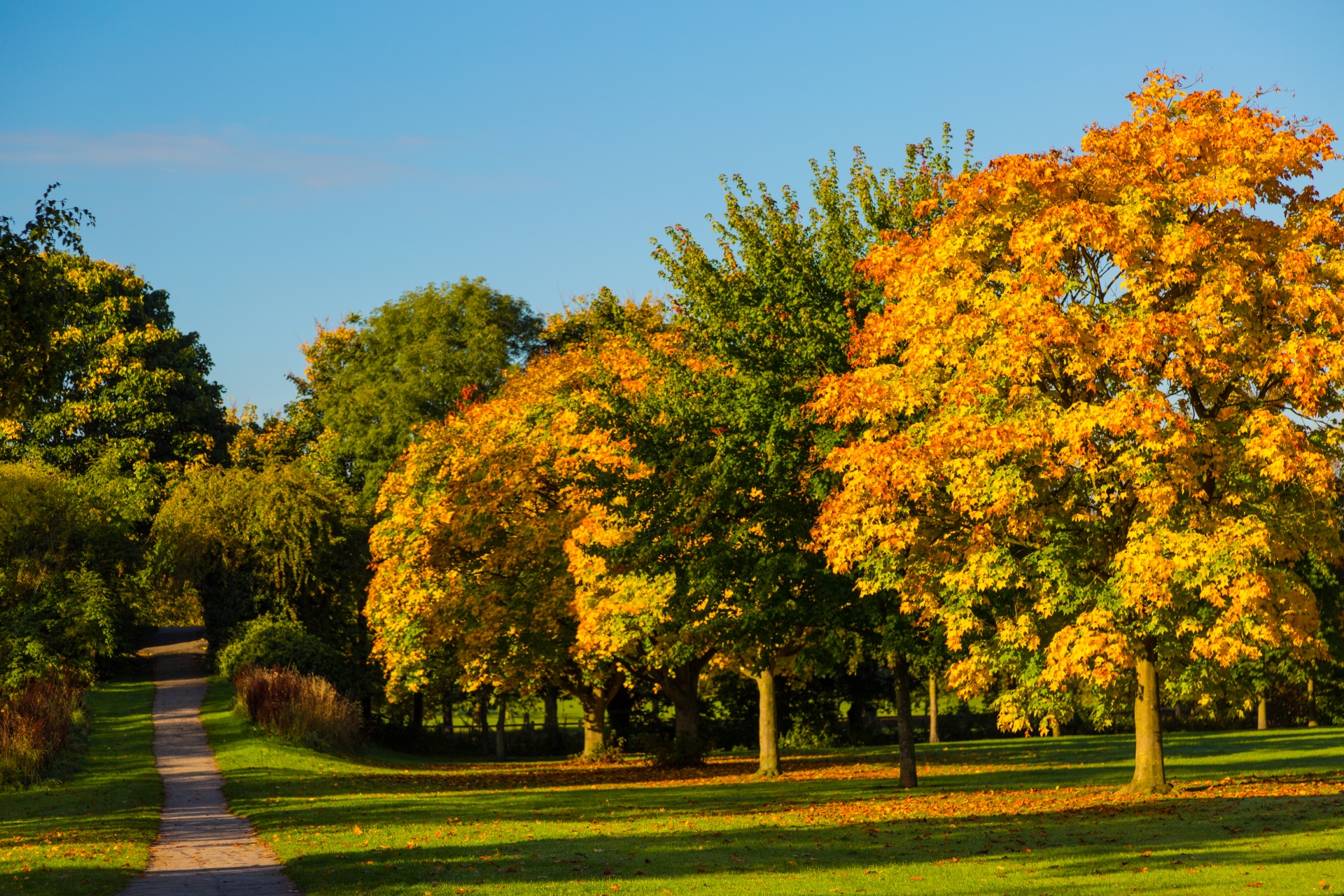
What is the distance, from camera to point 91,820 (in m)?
17.7

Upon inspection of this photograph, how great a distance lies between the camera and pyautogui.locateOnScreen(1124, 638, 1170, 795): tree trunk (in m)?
21.0

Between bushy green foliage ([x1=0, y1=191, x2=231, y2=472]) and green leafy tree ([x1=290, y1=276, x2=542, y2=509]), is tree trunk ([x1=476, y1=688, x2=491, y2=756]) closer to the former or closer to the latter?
green leafy tree ([x1=290, y1=276, x2=542, y2=509])

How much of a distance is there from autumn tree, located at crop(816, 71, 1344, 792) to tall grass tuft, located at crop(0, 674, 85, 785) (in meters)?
15.0

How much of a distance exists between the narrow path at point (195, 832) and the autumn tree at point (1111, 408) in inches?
388

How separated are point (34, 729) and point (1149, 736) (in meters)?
20.3

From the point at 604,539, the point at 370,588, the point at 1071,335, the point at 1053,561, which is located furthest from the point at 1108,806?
the point at 370,588

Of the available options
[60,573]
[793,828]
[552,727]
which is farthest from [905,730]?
[60,573]

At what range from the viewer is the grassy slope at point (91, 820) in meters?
13.1

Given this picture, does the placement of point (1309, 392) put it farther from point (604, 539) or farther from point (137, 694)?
point (137, 694)

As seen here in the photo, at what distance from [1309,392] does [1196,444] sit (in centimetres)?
192

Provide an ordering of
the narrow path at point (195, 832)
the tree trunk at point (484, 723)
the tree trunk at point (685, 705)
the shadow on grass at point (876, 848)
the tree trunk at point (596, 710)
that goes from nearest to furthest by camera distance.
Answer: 1. the narrow path at point (195, 832)
2. the shadow on grass at point (876, 848)
3. the tree trunk at point (685, 705)
4. the tree trunk at point (596, 710)
5. the tree trunk at point (484, 723)

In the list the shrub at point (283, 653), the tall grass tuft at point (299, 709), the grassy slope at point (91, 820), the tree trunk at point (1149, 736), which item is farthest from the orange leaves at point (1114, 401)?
the shrub at point (283, 653)

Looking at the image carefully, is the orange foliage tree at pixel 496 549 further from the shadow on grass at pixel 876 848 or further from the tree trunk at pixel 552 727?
the shadow on grass at pixel 876 848

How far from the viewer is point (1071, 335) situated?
17656 mm
